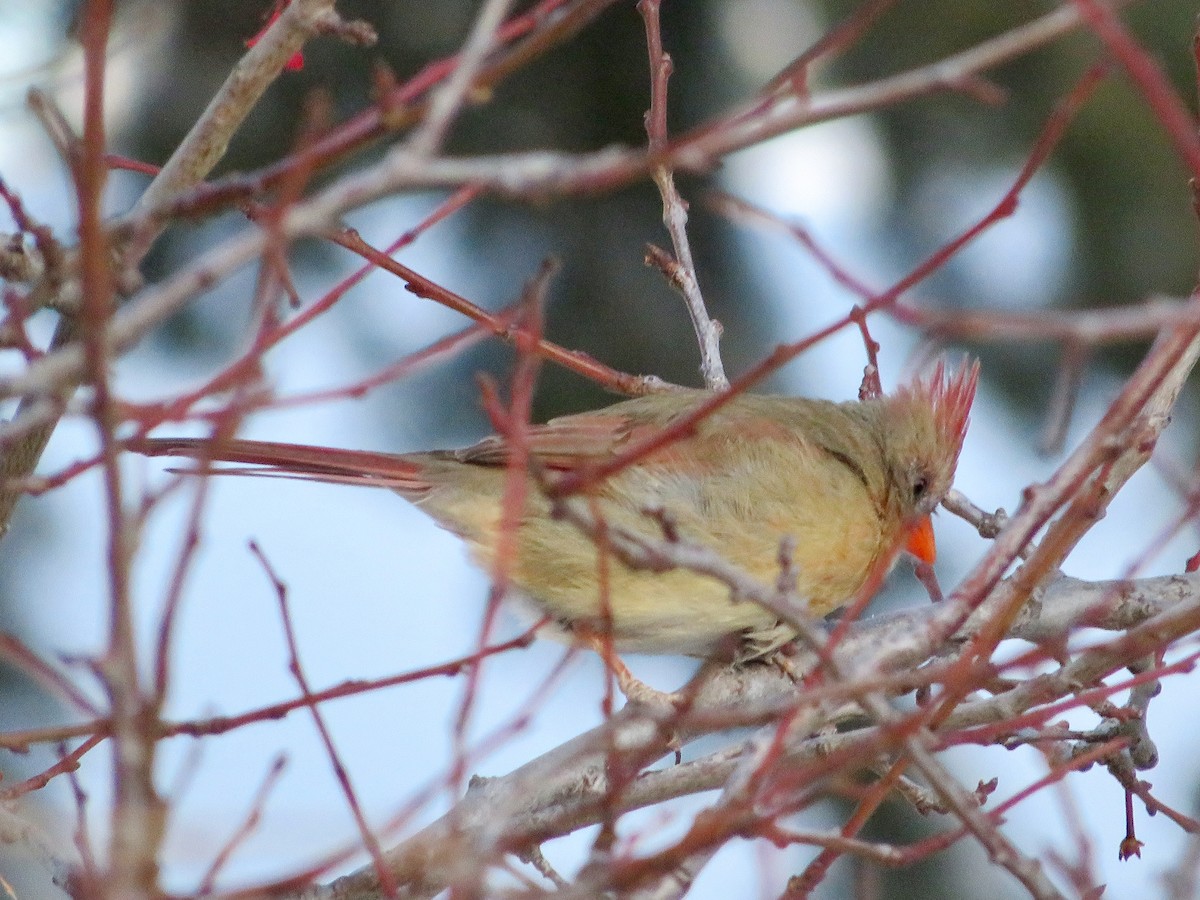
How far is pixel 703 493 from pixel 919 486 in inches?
23.6

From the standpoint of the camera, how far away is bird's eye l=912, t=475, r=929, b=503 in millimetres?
3680

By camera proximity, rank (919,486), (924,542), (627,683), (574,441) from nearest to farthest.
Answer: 1. (627,683)
2. (574,441)
3. (919,486)
4. (924,542)

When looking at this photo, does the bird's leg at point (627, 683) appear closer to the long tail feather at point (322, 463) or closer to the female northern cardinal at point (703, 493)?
the female northern cardinal at point (703, 493)

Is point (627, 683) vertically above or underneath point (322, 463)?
underneath

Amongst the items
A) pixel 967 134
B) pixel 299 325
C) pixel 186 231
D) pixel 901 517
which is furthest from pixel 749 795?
pixel 967 134

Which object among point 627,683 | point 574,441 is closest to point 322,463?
point 574,441

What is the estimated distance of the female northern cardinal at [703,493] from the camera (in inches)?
129

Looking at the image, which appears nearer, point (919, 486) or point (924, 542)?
point (919, 486)

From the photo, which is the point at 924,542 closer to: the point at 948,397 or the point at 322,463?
the point at 948,397

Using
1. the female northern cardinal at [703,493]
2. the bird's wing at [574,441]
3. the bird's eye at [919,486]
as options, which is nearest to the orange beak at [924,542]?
the female northern cardinal at [703,493]

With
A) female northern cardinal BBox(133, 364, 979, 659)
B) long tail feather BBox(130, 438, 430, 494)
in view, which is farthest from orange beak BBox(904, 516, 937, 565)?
long tail feather BBox(130, 438, 430, 494)

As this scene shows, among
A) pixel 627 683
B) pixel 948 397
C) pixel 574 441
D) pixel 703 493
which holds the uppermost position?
pixel 948 397

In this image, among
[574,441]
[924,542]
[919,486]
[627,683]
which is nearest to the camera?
[627,683]

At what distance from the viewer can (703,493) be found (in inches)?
135
